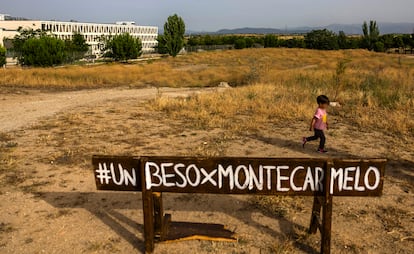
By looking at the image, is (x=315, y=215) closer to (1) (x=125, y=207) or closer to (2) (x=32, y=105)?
(1) (x=125, y=207)

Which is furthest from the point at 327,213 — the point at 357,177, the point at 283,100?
the point at 283,100

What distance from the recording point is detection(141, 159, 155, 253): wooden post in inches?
132

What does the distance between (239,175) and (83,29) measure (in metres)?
105

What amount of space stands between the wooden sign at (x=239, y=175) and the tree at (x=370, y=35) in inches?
2747

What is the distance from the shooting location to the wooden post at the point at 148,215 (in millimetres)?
3347

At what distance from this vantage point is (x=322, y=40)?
2685 inches

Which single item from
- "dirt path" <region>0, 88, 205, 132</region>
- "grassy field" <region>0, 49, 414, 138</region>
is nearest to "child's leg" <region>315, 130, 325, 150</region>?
"grassy field" <region>0, 49, 414, 138</region>

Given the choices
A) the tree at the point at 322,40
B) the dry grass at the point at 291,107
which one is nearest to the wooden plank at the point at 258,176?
the dry grass at the point at 291,107

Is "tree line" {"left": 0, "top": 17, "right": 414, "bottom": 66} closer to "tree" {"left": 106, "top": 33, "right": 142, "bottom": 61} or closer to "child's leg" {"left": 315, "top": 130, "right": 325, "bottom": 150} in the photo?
"tree" {"left": 106, "top": 33, "right": 142, "bottom": 61}

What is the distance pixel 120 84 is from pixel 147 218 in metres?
17.5

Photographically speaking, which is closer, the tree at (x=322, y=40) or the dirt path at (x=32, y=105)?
the dirt path at (x=32, y=105)

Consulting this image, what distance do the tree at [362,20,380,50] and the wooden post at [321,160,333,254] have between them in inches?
2747

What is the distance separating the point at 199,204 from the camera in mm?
4703

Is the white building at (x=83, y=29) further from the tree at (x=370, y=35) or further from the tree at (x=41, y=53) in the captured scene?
the tree at (x=370, y=35)
